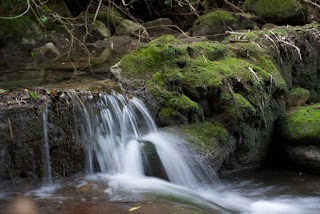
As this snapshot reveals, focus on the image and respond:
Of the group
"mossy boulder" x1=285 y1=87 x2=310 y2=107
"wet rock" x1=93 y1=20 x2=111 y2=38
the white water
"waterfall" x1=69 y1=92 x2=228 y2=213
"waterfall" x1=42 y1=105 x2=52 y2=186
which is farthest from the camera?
"wet rock" x1=93 y1=20 x2=111 y2=38

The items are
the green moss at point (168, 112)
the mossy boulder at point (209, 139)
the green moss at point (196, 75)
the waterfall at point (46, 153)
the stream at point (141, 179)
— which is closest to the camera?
the stream at point (141, 179)

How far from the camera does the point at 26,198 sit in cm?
409

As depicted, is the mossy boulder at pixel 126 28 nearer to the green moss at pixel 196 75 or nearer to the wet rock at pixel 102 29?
the wet rock at pixel 102 29

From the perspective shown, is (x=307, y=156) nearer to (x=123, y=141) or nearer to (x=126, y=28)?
(x=123, y=141)

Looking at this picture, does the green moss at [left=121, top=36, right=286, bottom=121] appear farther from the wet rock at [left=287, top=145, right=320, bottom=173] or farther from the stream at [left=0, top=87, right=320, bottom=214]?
the wet rock at [left=287, top=145, right=320, bottom=173]

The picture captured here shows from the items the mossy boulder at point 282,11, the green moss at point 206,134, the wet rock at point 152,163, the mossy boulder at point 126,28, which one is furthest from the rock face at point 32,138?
the mossy boulder at point 282,11

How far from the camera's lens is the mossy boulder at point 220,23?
1366 cm

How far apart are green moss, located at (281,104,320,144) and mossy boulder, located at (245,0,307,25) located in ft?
26.2

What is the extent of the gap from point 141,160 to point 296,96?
334 centimetres

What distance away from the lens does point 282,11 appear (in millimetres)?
13789

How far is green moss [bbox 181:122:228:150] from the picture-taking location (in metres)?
5.34

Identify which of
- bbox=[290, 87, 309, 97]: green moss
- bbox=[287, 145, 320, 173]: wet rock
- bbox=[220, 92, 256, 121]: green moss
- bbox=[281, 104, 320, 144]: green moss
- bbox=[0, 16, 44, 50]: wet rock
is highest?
bbox=[0, 16, 44, 50]: wet rock

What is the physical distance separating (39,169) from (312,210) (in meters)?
2.84

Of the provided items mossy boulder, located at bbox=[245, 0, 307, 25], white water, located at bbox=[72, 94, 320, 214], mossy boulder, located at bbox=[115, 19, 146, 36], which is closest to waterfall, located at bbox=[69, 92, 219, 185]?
white water, located at bbox=[72, 94, 320, 214]
